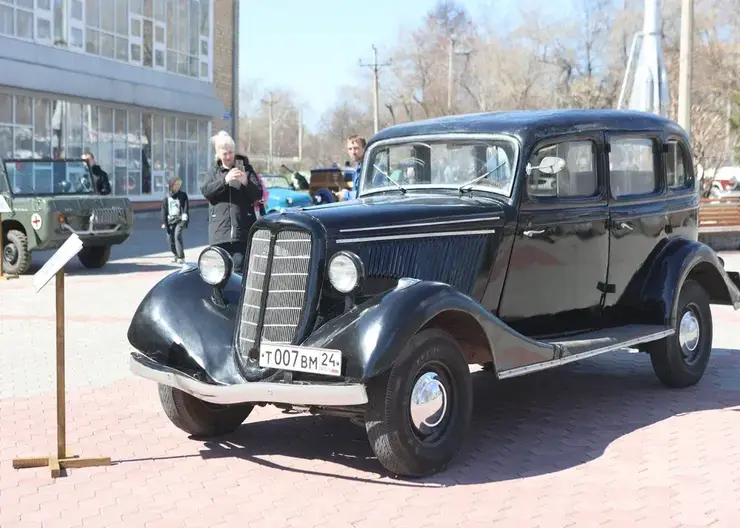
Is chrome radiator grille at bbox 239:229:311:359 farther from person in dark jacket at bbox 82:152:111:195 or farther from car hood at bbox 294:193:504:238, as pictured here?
person in dark jacket at bbox 82:152:111:195

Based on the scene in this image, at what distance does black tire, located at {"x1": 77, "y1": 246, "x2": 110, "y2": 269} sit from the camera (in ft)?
56.0

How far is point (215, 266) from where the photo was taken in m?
6.49

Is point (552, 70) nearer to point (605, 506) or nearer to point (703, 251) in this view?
point (703, 251)

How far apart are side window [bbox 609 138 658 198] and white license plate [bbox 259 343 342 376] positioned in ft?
10.1

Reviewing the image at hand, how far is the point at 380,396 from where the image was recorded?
548 cm

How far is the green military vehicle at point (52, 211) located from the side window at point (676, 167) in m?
9.90

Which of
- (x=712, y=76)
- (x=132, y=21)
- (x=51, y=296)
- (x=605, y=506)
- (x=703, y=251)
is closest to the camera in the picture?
(x=605, y=506)

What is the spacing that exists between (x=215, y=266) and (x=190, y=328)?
1.54 ft

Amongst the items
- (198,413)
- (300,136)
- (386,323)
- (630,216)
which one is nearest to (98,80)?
(630,216)

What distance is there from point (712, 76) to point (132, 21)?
1986 cm

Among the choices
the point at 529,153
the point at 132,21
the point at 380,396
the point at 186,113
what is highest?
the point at 132,21

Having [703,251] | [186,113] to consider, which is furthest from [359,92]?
[703,251]

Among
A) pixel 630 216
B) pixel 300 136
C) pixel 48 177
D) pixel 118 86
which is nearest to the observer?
pixel 630 216

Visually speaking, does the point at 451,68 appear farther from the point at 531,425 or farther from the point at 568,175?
the point at 531,425
